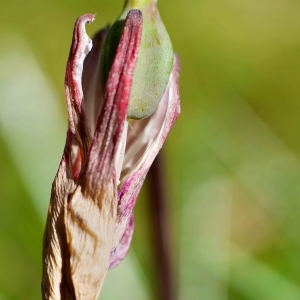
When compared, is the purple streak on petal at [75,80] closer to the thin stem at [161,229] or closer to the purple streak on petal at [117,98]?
the purple streak on petal at [117,98]

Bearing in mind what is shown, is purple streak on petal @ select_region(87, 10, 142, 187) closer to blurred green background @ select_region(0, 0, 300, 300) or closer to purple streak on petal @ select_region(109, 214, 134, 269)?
purple streak on petal @ select_region(109, 214, 134, 269)

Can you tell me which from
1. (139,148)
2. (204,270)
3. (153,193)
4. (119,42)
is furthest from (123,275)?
(119,42)

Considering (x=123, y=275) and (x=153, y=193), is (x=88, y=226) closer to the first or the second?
(x=153, y=193)

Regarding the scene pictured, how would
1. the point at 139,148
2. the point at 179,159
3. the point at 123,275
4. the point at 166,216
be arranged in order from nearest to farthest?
the point at 139,148
the point at 166,216
the point at 123,275
the point at 179,159

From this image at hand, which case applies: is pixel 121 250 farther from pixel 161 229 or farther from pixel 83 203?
pixel 161 229

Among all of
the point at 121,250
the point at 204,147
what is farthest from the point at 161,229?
the point at 204,147

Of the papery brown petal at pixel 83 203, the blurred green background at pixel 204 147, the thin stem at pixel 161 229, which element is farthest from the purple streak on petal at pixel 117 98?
the blurred green background at pixel 204 147
